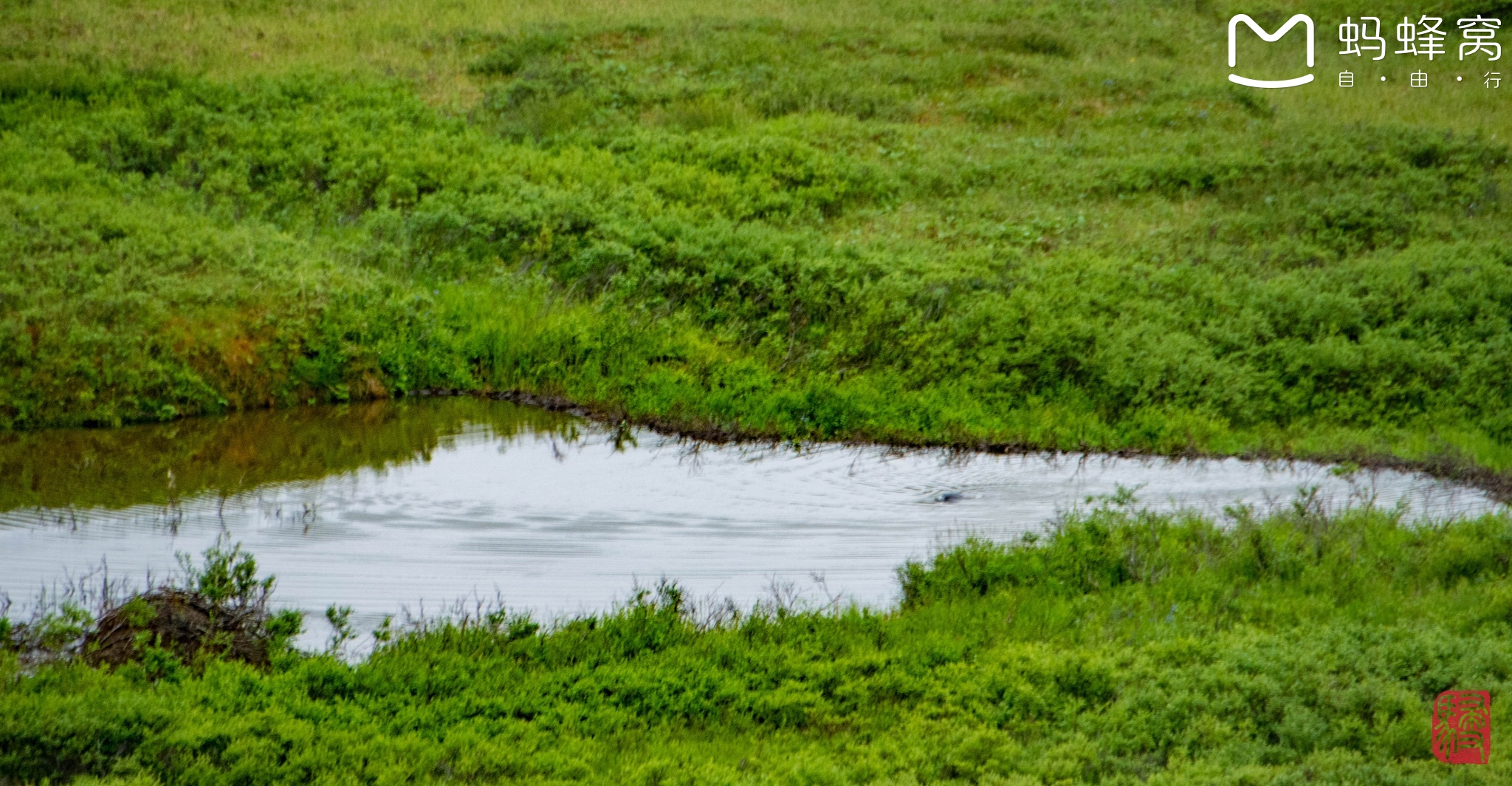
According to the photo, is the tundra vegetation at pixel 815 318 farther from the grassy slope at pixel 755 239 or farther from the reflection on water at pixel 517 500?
the reflection on water at pixel 517 500

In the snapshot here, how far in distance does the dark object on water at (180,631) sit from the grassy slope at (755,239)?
226 inches

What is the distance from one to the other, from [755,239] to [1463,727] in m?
10.4

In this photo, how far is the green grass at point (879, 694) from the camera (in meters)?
5.80

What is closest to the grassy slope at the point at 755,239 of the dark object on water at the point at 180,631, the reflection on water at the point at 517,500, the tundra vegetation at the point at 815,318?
the tundra vegetation at the point at 815,318

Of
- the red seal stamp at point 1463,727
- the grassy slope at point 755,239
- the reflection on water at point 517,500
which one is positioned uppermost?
the grassy slope at point 755,239

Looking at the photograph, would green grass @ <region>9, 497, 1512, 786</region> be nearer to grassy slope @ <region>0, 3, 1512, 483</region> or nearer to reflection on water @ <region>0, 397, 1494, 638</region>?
reflection on water @ <region>0, 397, 1494, 638</region>

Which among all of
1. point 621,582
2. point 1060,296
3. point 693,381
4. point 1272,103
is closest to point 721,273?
point 693,381

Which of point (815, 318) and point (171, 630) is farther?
point (815, 318)

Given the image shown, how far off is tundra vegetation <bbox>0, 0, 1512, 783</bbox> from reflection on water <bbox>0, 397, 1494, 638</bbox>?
591 mm

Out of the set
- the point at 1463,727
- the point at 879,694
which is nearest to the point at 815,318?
the point at 879,694

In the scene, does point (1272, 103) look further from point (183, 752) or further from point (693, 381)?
point (183, 752)

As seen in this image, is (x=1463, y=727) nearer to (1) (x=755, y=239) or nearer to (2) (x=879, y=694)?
(2) (x=879, y=694)

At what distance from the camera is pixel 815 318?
14.3 m

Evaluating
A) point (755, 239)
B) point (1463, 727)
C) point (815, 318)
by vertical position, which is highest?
point (755, 239)
